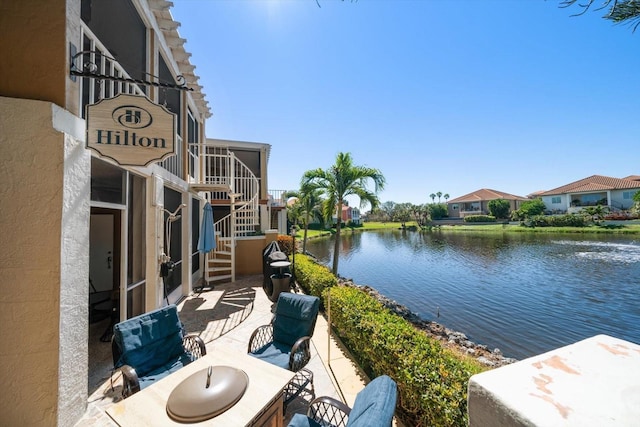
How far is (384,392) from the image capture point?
5.11 feet

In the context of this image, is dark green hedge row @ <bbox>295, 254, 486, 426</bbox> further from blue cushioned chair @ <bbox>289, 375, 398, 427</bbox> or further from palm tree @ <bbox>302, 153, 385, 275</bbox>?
palm tree @ <bbox>302, 153, 385, 275</bbox>

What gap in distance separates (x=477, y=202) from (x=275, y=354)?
5822cm

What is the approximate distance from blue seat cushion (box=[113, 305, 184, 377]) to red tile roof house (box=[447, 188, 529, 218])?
2177 inches

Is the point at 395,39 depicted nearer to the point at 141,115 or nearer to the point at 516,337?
the point at 141,115

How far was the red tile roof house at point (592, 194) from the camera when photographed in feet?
117

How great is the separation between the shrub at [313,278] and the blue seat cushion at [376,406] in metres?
4.13

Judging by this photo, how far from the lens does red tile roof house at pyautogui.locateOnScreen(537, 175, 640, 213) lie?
35.6m

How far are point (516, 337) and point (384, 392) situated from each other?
7.59 meters

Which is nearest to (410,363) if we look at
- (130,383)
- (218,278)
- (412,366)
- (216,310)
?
(412,366)

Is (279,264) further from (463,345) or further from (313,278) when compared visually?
(463,345)

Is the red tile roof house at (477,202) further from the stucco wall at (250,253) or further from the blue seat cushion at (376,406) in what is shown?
the blue seat cushion at (376,406)

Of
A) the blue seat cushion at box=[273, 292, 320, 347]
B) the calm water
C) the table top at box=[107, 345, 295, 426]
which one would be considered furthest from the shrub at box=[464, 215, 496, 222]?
the table top at box=[107, 345, 295, 426]

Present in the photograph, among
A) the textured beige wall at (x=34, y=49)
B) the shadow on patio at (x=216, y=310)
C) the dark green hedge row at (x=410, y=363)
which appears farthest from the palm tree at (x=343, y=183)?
the textured beige wall at (x=34, y=49)

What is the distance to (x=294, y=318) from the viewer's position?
11.8ft
